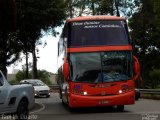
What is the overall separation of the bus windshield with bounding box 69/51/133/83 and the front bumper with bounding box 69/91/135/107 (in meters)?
0.73

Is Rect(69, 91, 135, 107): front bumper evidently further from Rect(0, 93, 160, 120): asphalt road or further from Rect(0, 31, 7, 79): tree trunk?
Rect(0, 31, 7, 79): tree trunk

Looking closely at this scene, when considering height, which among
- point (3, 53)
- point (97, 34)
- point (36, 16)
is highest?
point (36, 16)

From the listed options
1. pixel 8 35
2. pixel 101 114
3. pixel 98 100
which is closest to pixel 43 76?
pixel 8 35

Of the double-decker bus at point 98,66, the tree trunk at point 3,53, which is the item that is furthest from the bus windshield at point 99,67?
the tree trunk at point 3,53

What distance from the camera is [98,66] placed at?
22.8 metres

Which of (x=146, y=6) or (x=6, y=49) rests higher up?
(x=146, y=6)

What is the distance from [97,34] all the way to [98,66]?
1457 mm

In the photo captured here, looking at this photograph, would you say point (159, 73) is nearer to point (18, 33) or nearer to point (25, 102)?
point (18, 33)

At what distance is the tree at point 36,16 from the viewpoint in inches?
1138

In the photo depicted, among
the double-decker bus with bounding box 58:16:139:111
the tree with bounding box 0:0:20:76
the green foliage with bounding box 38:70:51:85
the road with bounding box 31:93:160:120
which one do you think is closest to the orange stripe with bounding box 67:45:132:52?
the double-decker bus with bounding box 58:16:139:111

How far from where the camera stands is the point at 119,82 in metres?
22.7

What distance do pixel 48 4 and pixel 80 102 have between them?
9.17 m

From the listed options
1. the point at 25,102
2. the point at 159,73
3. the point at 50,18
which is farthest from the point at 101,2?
the point at 25,102

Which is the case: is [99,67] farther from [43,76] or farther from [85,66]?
[43,76]
